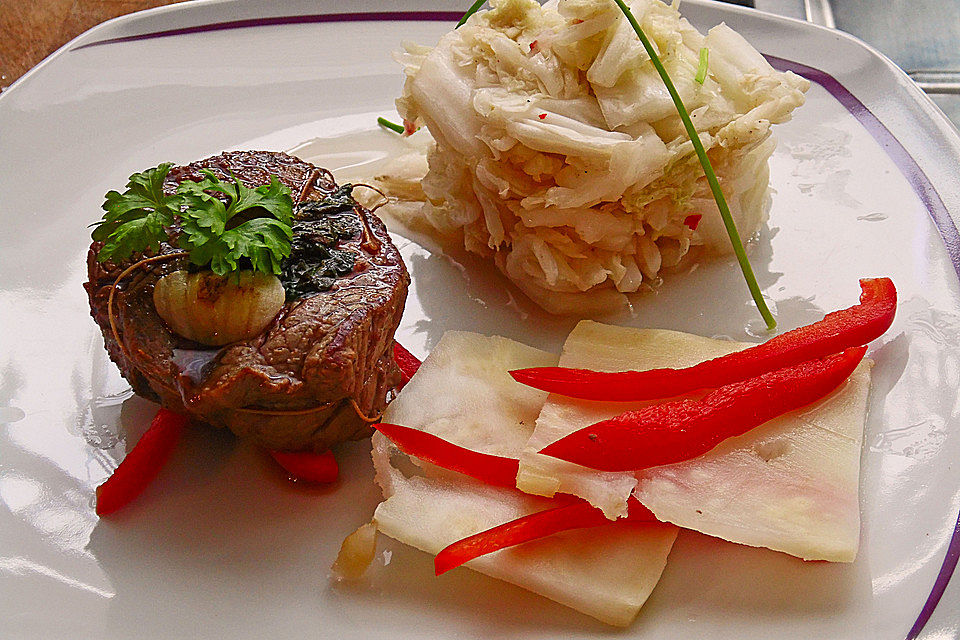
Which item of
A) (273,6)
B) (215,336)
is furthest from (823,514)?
(273,6)

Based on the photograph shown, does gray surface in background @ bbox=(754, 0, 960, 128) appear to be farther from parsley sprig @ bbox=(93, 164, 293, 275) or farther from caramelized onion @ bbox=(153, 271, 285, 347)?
caramelized onion @ bbox=(153, 271, 285, 347)

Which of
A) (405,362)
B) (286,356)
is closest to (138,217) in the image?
(286,356)

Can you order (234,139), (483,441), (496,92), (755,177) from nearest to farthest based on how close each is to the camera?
(483,441) < (496,92) < (755,177) < (234,139)

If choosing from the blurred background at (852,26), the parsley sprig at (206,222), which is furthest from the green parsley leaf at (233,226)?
the blurred background at (852,26)

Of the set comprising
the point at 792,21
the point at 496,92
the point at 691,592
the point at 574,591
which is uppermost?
the point at 496,92

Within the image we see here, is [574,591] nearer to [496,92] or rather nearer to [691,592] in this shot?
[691,592]

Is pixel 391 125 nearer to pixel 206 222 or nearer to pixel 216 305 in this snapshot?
pixel 206 222

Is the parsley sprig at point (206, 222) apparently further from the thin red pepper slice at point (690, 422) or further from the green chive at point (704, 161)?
the green chive at point (704, 161)
